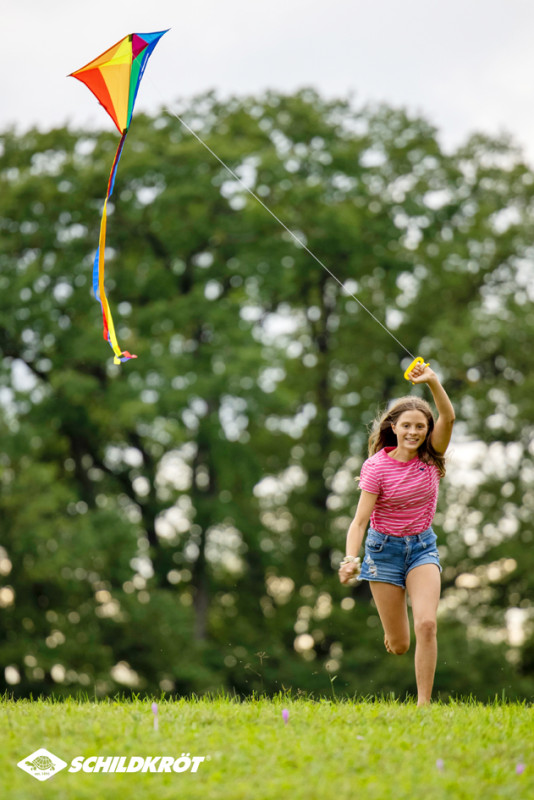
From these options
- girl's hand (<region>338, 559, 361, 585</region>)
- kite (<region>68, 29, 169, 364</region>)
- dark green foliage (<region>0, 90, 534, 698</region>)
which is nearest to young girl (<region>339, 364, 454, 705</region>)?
girl's hand (<region>338, 559, 361, 585</region>)

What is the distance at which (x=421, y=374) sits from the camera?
5.53m

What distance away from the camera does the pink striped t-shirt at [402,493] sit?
18.3ft

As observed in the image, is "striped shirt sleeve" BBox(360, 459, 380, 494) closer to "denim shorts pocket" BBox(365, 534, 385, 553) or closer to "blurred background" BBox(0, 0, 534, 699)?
"denim shorts pocket" BBox(365, 534, 385, 553)

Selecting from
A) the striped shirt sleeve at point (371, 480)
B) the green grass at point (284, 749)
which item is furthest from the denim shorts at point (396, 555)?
the green grass at point (284, 749)

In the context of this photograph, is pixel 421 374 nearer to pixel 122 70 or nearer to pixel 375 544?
pixel 375 544

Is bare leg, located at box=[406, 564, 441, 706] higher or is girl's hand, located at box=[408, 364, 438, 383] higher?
girl's hand, located at box=[408, 364, 438, 383]

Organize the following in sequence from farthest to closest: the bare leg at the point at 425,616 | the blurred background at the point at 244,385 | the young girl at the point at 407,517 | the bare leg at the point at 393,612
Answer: the blurred background at the point at 244,385 → the bare leg at the point at 393,612 → the young girl at the point at 407,517 → the bare leg at the point at 425,616

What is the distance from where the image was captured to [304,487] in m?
20.8

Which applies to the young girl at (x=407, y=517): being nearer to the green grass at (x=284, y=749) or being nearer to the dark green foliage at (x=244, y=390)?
the green grass at (x=284, y=749)

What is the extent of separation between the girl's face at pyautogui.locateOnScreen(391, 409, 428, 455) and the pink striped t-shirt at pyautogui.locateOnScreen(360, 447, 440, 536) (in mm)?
110

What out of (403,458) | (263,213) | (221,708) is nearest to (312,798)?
(221,708)

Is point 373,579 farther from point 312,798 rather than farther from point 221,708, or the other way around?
point 312,798

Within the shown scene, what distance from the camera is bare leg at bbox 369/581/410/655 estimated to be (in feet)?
18.5

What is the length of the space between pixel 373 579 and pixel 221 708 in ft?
3.71
